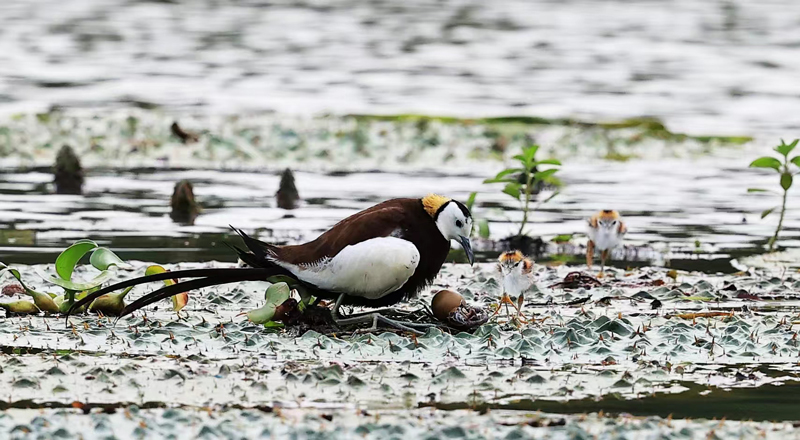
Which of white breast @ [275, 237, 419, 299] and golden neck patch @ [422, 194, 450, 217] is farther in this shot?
golden neck patch @ [422, 194, 450, 217]

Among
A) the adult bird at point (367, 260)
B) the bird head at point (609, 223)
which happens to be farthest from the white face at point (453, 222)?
the bird head at point (609, 223)

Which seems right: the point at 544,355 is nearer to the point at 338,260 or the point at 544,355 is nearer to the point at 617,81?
the point at 338,260

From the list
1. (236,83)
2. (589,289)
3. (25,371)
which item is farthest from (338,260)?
(236,83)

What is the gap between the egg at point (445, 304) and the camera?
6547 millimetres

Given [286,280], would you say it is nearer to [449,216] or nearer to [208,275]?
[208,275]

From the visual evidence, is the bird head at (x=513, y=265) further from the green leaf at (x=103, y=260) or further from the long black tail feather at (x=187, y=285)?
the green leaf at (x=103, y=260)

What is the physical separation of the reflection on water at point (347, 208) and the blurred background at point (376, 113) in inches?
1.6

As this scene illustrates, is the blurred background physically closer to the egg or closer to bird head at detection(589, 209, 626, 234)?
bird head at detection(589, 209, 626, 234)

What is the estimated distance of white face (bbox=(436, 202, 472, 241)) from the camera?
6.49 m

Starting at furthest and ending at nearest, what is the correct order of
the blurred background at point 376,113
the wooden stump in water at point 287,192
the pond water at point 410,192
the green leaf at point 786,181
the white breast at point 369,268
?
the wooden stump in water at point 287,192, the blurred background at point 376,113, the green leaf at point 786,181, the white breast at point 369,268, the pond water at point 410,192

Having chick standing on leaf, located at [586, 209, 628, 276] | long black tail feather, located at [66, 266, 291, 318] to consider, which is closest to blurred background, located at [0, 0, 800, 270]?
chick standing on leaf, located at [586, 209, 628, 276]

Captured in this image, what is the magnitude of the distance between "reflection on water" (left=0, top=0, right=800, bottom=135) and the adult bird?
1069cm

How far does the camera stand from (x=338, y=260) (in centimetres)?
630

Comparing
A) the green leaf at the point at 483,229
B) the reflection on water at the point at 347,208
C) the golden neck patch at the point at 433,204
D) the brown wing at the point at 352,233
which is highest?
the golden neck patch at the point at 433,204
